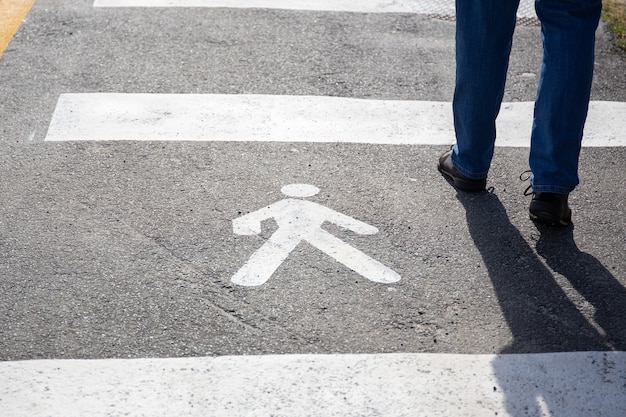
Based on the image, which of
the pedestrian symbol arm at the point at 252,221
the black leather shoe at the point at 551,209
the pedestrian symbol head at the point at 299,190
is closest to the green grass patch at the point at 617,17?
the black leather shoe at the point at 551,209

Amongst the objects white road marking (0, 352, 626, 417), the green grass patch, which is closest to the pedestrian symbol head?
white road marking (0, 352, 626, 417)

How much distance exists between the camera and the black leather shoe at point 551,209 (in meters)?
4.07

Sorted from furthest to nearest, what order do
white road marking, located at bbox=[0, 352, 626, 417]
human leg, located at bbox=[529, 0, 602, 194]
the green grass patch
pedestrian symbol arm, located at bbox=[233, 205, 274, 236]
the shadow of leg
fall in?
the green grass patch < pedestrian symbol arm, located at bbox=[233, 205, 274, 236] < human leg, located at bbox=[529, 0, 602, 194] < the shadow of leg < white road marking, located at bbox=[0, 352, 626, 417]

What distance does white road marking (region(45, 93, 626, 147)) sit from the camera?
5.01 m

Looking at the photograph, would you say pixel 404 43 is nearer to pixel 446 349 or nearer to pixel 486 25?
pixel 486 25

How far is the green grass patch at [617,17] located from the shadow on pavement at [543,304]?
3.01 m

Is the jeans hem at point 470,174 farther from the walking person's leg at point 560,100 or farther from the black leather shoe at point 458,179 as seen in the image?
the walking person's leg at point 560,100

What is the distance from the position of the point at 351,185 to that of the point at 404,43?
2.30 meters

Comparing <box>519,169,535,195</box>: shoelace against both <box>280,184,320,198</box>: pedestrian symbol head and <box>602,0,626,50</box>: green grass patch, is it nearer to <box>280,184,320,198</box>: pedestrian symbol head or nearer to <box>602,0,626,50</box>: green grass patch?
<box>280,184,320,198</box>: pedestrian symbol head

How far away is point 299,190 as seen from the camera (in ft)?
14.5

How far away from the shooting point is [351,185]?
4488 millimetres

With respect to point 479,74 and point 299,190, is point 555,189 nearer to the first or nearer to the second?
point 479,74

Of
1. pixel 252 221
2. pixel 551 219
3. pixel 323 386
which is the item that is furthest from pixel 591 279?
pixel 252 221

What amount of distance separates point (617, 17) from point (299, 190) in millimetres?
3870
